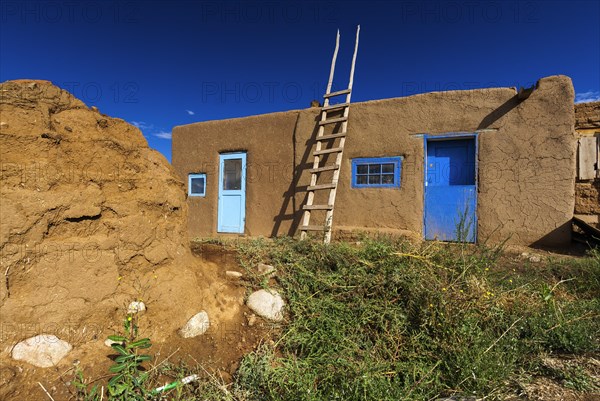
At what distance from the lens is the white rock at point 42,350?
156cm

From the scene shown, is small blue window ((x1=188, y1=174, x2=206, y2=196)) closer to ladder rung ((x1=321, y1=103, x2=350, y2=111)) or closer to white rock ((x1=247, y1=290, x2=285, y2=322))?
ladder rung ((x1=321, y1=103, x2=350, y2=111))

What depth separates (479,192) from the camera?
4.62 m

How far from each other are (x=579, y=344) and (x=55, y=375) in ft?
9.95

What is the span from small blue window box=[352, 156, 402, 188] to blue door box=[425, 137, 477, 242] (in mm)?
471

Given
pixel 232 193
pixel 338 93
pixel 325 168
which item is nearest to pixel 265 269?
pixel 325 168

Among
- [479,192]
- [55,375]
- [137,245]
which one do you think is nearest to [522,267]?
[479,192]

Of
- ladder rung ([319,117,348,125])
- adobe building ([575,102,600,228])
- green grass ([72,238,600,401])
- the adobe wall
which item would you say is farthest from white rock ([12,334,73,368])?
adobe building ([575,102,600,228])

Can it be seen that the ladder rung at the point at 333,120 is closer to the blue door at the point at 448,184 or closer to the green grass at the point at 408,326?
the blue door at the point at 448,184

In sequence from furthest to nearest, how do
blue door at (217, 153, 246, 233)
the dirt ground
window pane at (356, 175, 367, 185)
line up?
blue door at (217, 153, 246, 233) → window pane at (356, 175, 367, 185) → the dirt ground

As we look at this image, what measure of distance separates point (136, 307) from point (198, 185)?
16.8 feet

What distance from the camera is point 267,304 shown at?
240 cm

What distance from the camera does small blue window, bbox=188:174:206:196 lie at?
266 inches

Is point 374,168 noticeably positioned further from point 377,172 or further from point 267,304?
point 267,304

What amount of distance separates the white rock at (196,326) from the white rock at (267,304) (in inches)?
14.4
